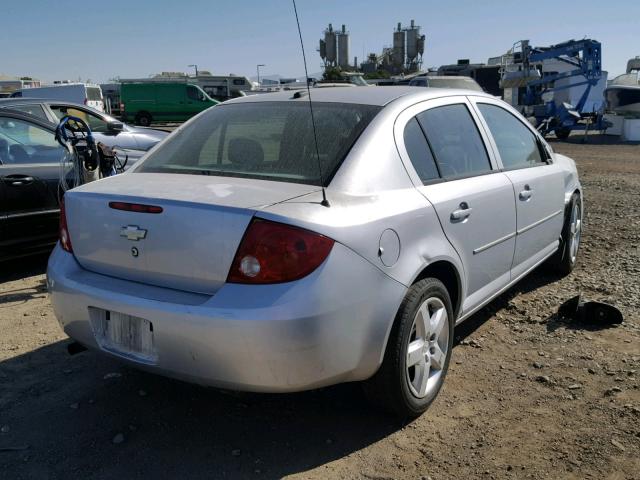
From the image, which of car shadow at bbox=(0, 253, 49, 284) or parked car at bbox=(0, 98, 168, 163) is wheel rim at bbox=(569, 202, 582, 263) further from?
parked car at bbox=(0, 98, 168, 163)

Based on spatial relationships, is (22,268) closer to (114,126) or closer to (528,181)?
(114,126)

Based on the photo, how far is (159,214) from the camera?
263 cm

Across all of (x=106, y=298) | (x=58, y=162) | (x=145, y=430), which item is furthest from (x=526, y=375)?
(x=58, y=162)

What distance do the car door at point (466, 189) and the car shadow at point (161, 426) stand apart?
1.02 metres

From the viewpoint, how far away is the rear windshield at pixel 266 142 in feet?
9.82

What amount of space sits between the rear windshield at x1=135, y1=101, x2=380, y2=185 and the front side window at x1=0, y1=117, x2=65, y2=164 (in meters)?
2.62

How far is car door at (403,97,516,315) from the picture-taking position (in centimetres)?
321

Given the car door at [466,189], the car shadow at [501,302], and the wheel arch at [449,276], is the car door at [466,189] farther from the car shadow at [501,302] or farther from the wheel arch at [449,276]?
the car shadow at [501,302]

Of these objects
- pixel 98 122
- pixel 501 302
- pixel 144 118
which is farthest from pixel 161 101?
pixel 501 302

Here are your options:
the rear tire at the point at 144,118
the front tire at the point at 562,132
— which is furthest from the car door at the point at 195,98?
the front tire at the point at 562,132

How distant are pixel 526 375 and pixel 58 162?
15.1ft

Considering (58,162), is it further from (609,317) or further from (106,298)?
(609,317)

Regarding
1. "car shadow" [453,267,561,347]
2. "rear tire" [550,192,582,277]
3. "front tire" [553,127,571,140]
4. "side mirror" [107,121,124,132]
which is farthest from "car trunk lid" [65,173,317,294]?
"front tire" [553,127,571,140]

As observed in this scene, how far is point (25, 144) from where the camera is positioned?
5.73 metres
